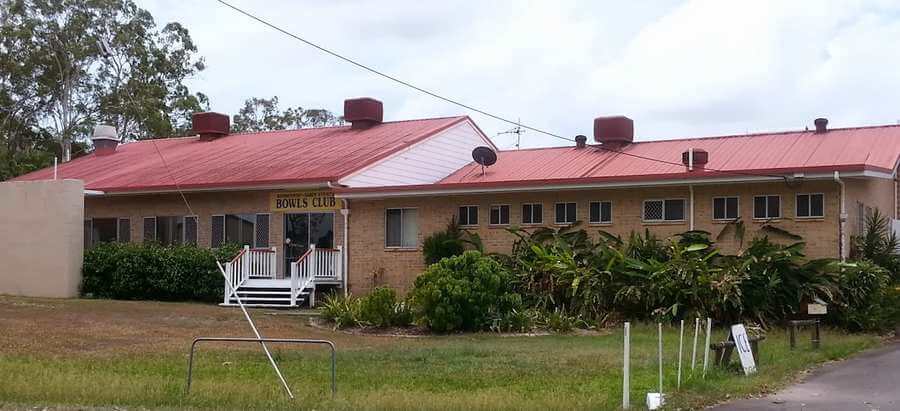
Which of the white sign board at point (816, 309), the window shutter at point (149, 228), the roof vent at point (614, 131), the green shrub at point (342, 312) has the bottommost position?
the green shrub at point (342, 312)

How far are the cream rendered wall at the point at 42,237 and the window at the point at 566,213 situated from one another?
1404 centimetres

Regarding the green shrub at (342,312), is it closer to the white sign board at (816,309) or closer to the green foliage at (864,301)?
the white sign board at (816,309)

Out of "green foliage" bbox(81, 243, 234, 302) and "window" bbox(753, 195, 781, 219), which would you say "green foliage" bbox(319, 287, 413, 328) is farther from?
"window" bbox(753, 195, 781, 219)

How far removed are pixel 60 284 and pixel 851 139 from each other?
22.2 meters

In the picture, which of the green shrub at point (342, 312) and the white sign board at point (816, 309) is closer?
the white sign board at point (816, 309)

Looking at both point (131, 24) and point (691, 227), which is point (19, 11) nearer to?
point (131, 24)

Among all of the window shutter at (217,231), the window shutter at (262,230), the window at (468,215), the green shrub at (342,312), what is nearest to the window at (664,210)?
the window at (468,215)

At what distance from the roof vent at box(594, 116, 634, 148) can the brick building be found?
5 cm

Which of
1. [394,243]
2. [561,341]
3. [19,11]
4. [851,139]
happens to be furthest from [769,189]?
[19,11]

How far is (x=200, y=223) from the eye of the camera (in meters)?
30.5

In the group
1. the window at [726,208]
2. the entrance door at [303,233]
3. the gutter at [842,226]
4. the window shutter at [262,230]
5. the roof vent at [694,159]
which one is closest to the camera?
the gutter at [842,226]

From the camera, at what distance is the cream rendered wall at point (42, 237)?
29.3 metres

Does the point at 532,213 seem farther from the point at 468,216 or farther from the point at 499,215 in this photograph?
the point at 468,216

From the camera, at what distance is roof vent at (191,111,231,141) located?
127 ft
